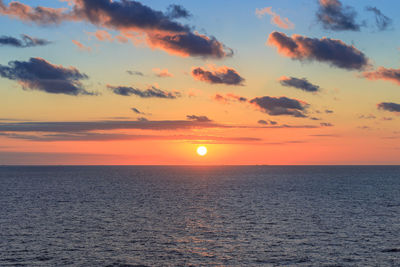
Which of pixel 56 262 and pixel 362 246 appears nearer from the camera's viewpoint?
pixel 56 262

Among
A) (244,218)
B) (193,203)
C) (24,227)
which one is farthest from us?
(193,203)

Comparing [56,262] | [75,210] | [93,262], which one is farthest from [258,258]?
[75,210]

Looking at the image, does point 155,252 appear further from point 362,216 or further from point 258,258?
point 362,216

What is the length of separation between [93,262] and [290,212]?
50954mm

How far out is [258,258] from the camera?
4844 centimetres

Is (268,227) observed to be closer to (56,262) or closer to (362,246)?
(362,246)

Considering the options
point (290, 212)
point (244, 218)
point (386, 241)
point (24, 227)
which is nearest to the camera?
point (386, 241)

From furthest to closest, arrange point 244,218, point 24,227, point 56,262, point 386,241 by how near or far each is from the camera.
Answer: point 244,218
point 24,227
point 386,241
point 56,262

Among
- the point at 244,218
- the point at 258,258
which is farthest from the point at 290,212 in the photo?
the point at 258,258

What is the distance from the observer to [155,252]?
169ft

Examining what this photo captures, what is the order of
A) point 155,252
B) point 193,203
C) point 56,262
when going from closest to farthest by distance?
point 56,262 < point 155,252 < point 193,203

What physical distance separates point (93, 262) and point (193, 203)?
61483 mm

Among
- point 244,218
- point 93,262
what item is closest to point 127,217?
point 244,218

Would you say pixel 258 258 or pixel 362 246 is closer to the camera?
pixel 258 258
